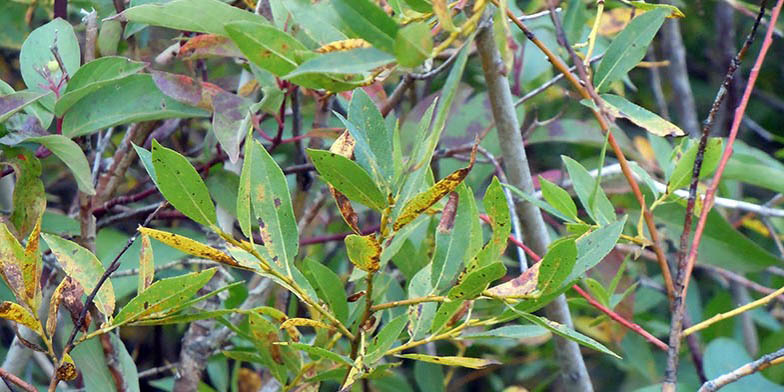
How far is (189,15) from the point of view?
0.60 m

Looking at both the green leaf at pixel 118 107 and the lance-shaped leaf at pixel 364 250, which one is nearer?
the lance-shaped leaf at pixel 364 250

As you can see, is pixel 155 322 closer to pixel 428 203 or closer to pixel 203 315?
pixel 203 315

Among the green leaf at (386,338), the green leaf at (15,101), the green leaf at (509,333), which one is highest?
the green leaf at (15,101)

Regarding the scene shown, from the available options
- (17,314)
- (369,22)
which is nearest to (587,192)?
(369,22)

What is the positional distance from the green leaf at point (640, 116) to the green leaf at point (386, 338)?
0.20 m

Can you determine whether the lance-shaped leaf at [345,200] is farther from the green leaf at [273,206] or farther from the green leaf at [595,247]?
the green leaf at [595,247]

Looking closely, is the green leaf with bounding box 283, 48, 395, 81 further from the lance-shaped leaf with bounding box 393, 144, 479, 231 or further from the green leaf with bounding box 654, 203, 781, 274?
the green leaf with bounding box 654, 203, 781, 274

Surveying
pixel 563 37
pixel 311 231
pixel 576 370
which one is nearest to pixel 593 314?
pixel 311 231

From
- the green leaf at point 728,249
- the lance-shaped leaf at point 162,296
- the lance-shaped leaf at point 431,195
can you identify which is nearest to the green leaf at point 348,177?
the lance-shaped leaf at point 431,195

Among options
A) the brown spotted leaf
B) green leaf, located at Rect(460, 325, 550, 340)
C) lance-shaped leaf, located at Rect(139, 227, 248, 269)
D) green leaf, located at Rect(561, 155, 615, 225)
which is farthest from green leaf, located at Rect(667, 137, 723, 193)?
the brown spotted leaf

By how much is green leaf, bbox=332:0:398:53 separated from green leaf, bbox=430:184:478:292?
0.56ft

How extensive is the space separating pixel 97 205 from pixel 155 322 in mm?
360

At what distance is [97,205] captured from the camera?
915 millimetres

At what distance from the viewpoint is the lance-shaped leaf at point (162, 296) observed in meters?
0.56
